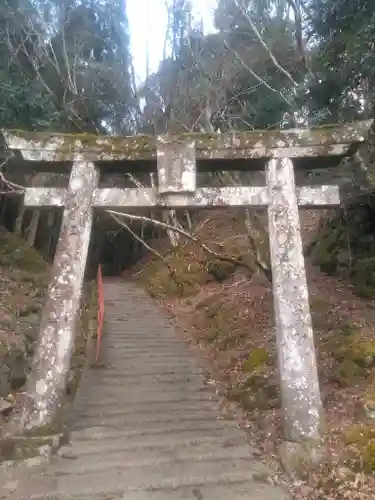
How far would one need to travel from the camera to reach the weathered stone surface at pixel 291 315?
17.6ft

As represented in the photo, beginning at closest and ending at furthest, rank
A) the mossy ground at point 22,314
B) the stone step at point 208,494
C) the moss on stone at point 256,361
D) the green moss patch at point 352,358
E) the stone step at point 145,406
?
1. the stone step at point 208,494
2. the green moss patch at point 352,358
3. the stone step at point 145,406
4. the mossy ground at point 22,314
5. the moss on stone at point 256,361

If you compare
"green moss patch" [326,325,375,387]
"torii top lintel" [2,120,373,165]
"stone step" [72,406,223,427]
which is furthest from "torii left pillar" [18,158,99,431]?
"green moss patch" [326,325,375,387]

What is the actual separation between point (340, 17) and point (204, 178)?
8092mm

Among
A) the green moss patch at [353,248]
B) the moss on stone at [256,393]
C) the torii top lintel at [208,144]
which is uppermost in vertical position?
the torii top lintel at [208,144]

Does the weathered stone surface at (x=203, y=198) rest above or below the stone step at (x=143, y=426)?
above

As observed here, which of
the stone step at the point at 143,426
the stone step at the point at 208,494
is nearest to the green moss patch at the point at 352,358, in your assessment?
the stone step at the point at 143,426

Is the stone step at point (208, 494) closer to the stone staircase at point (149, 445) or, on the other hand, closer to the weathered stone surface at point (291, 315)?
the stone staircase at point (149, 445)

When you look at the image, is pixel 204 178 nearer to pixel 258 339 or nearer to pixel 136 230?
pixel 258 339

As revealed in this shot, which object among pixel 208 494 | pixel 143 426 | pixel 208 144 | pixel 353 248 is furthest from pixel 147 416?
pixel 353 248

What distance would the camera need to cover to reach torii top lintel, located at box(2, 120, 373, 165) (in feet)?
20.2

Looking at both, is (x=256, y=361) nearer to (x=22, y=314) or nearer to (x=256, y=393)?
(x=256, y=393)

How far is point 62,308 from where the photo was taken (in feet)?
19.5

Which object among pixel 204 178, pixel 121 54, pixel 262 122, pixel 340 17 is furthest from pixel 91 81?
pixel 340 17

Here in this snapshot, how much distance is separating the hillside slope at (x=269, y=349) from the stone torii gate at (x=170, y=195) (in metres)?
1.22
